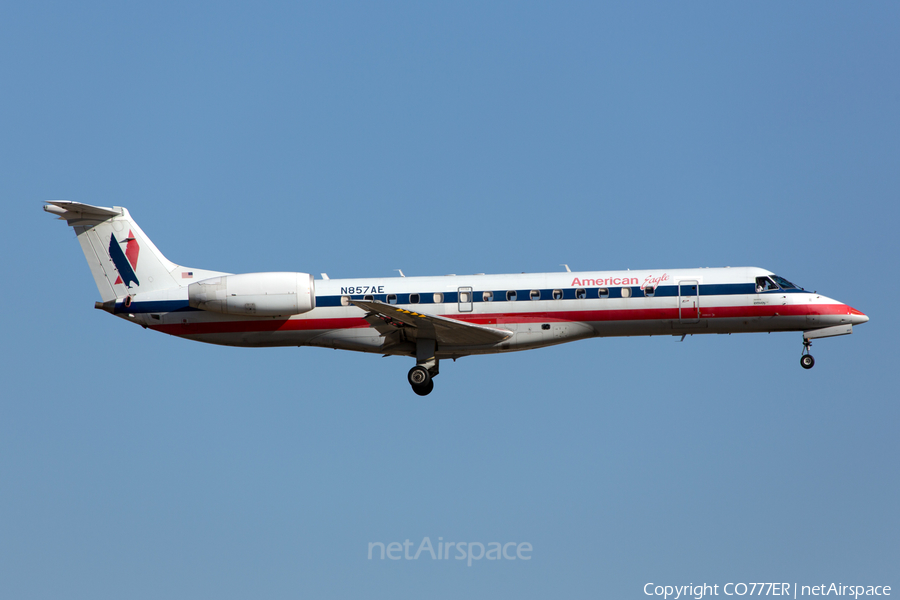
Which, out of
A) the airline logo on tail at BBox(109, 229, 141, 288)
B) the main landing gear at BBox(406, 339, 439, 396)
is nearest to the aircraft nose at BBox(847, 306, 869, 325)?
the main landing gear at BBox(406, 339, 439, 396)

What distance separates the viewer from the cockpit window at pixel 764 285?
26.4 metres

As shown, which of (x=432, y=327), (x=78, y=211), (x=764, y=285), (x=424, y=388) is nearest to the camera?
(x=432, y=327)

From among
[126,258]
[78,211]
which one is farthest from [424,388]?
[78,211]

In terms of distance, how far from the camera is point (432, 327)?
84.5 ft

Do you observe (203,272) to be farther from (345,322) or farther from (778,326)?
(778,326)

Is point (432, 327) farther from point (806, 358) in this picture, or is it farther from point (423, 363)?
point (806, 358)

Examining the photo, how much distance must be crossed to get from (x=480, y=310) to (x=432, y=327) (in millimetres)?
1624

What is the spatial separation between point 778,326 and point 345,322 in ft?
43.2

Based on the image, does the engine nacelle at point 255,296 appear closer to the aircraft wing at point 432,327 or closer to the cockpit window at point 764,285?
the aircraft wing at point 432,327

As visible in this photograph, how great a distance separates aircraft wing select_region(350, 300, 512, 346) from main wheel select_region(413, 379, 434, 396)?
145 cm

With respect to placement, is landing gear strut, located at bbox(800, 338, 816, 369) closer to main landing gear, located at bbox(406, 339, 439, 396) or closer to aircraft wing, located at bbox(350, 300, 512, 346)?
aircraft wing, located at bbox(350, 300, 512, 346)

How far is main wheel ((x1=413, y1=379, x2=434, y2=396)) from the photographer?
89.0ft

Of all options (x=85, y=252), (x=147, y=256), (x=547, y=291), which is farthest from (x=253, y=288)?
(x=547, y=291)

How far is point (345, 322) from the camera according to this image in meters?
27.0
